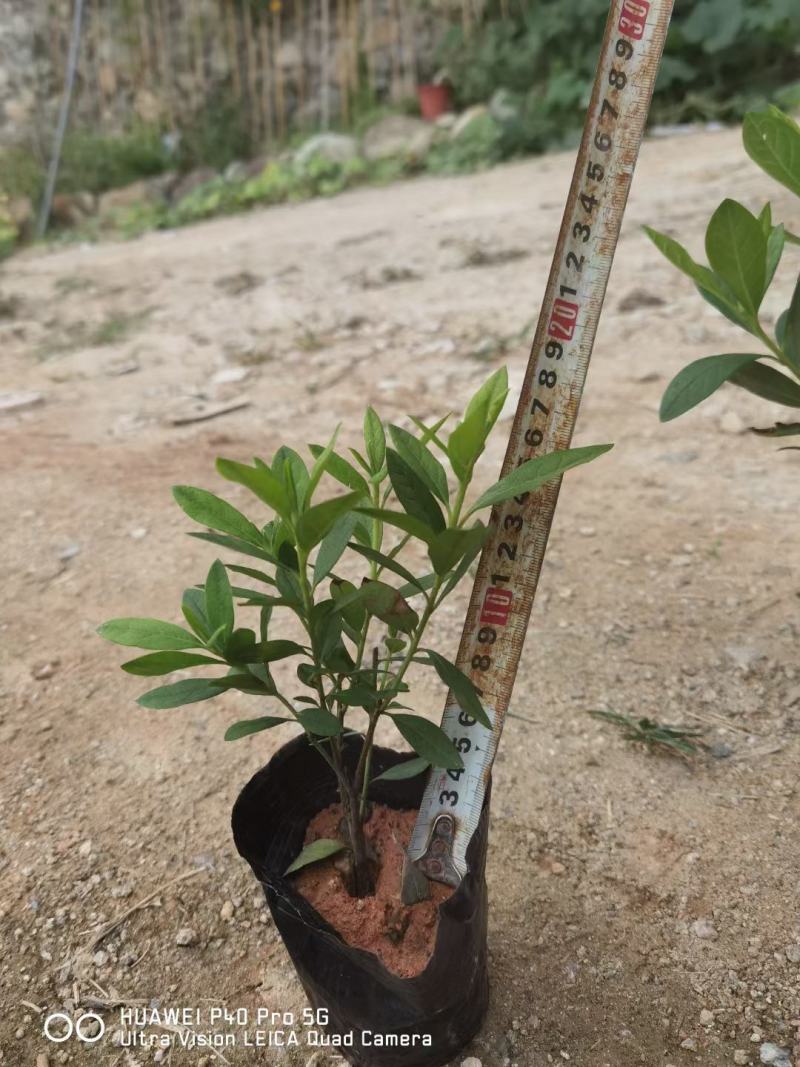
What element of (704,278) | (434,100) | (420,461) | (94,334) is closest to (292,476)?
(420,461)

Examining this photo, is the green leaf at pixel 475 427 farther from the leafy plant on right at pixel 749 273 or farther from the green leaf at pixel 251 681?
the green leaf at pixel 251 681

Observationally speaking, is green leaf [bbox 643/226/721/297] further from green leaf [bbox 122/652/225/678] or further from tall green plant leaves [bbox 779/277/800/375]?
green leaf [bbox 122/652/225/678]

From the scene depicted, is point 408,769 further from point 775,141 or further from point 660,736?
point 775,141

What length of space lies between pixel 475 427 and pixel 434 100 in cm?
Result: 822

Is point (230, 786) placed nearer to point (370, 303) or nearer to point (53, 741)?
point (53, 741)

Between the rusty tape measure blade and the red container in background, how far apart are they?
7.84m

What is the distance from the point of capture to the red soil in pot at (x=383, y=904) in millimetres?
1142

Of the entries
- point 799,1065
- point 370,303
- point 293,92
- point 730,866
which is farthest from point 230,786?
point 293,92

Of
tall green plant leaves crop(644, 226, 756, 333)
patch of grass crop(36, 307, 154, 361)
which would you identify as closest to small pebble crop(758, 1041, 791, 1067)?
tall green plant leaves crop(644, 226, 756, 333)

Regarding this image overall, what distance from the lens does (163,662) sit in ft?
3.15

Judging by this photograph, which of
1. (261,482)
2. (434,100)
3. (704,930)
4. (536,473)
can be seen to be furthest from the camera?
(434,100)

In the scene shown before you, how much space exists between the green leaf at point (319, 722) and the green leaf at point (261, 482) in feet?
0.82

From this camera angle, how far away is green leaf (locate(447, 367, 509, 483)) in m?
0.94

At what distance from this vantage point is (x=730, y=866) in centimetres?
141
